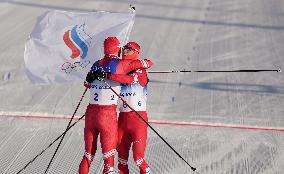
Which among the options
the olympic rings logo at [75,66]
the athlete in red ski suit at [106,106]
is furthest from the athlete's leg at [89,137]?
the olympic rings logo at [75,66]

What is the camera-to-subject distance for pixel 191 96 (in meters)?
8.24

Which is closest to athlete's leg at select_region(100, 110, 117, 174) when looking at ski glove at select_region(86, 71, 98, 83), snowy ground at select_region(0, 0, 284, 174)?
ski glove at select_region(86, 71, 98, 83)

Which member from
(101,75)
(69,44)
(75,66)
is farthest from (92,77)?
(69,44)

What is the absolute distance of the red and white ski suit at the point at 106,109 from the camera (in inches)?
186

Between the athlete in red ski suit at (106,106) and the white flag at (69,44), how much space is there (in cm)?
54

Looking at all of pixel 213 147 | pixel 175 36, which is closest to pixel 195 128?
pixel 213 147

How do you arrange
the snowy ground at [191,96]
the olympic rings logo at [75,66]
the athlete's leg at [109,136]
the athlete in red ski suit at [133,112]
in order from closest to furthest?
the athlete's leg at [109,136] < the athlete in red ski suit at [133,112] < the olympic rings logo at [75,66] < the snowy ground at [191,96]

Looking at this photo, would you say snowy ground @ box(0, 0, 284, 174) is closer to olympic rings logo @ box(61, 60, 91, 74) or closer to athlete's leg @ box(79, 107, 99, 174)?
athlete's leg @ box(79, 107, 99, 174)

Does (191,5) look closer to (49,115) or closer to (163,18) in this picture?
(163,18)

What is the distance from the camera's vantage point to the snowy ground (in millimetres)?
6219

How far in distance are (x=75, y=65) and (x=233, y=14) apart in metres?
9.26

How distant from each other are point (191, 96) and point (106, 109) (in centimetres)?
373

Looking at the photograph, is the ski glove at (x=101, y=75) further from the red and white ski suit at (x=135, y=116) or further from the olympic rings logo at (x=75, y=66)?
the olympic rings logo at (x=75, y=66)

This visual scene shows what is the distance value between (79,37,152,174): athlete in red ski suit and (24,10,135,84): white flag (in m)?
0.54
